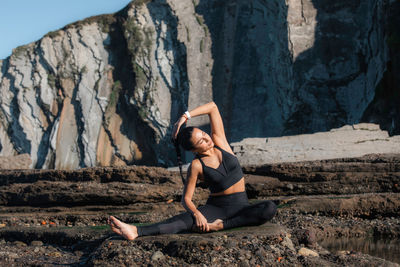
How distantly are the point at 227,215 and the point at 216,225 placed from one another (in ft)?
0.45

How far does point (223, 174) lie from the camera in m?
3.89

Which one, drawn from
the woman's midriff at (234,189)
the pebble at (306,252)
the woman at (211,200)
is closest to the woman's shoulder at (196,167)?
the woman at (211,200)

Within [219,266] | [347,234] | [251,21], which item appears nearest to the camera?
[219,266]

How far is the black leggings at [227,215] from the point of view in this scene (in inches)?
153

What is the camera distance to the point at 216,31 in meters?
27.6

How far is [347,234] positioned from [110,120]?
1043 inches

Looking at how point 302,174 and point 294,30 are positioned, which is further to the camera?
point 294,30

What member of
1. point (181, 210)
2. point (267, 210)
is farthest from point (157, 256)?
point (181, 210)

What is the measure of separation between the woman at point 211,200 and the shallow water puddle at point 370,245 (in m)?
0.92

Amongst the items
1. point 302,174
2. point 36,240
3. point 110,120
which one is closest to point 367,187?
point 302,174

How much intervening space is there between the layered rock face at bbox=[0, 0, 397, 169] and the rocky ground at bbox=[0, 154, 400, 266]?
34.7ft

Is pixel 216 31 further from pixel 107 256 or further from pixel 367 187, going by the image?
pixel 107 256

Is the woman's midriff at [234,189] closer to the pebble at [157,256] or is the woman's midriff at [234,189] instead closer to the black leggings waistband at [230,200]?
the black leggings waistband at [230,200]

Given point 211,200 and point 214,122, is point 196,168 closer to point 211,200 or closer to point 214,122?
point 211,200
